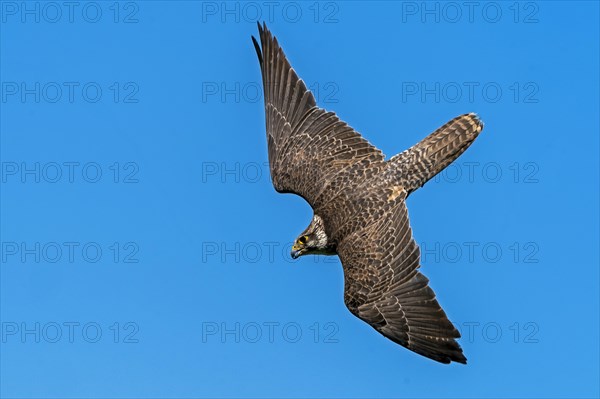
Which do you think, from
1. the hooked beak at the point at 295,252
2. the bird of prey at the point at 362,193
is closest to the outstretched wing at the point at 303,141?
the bird of prey at the point at 362,193

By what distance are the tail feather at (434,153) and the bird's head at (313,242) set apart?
1.45m

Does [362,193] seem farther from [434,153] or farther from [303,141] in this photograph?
[303,141]

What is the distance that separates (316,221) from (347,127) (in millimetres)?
1653

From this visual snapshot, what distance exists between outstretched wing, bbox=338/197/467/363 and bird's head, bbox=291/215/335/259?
0.43m

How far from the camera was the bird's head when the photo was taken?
1719 cm

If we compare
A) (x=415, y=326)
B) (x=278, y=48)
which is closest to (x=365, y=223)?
(x=415, y=326)

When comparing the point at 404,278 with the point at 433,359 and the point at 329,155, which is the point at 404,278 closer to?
the point at 433,359

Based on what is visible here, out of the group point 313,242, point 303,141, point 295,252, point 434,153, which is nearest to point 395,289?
point 313,242

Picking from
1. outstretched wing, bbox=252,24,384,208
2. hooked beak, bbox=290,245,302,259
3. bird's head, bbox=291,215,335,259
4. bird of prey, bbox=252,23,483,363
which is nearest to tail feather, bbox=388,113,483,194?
bird of prey, bbox=252,23,483,363

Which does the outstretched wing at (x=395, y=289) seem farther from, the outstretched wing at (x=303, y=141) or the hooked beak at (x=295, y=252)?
the outstretched wing at (x=303, y=141)

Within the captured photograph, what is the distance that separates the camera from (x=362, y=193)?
16875 millimetres

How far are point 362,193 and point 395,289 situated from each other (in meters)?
1.68

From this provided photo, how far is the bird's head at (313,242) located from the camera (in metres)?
17.2

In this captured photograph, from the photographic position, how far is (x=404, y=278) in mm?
16031
